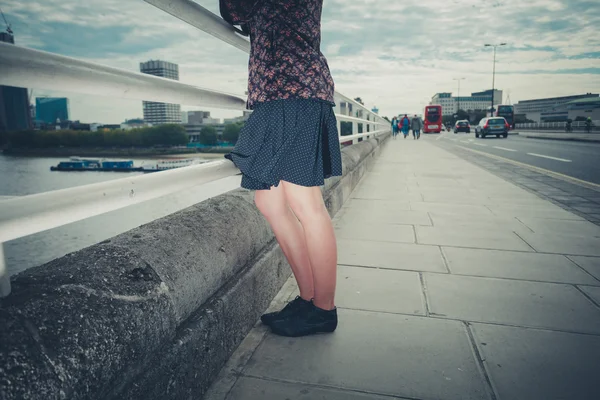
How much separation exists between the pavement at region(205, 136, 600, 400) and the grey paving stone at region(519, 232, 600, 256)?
2 centimetres

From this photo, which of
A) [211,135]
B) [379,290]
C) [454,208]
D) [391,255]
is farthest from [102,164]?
[379,290]

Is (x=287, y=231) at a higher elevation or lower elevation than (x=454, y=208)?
higher

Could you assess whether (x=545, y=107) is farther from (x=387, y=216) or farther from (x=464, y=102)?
(x=387, y=216)

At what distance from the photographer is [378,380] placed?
143 centimetres

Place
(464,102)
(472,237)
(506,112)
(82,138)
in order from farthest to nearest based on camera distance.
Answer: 1. (464,102)
2. (506,112)
3. (472,237)
4. (82,138)

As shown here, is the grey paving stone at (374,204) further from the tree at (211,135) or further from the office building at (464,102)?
the office building at (464,102)

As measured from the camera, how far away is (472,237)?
3.21 metres

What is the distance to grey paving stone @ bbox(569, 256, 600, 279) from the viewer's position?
245 centimetres

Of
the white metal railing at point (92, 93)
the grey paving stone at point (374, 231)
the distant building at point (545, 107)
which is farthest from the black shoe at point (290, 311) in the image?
the distant building at point (545, 107)

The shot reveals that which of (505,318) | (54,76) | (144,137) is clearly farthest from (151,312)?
(144,137)

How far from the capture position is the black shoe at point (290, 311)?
5.84 feet

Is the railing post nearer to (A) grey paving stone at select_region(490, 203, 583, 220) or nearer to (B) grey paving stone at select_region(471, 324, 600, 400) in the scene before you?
(B) grey paving stone at select_region(471, 324, 600, 400)

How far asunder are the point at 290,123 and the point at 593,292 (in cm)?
196

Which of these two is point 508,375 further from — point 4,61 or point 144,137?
point 144,137
